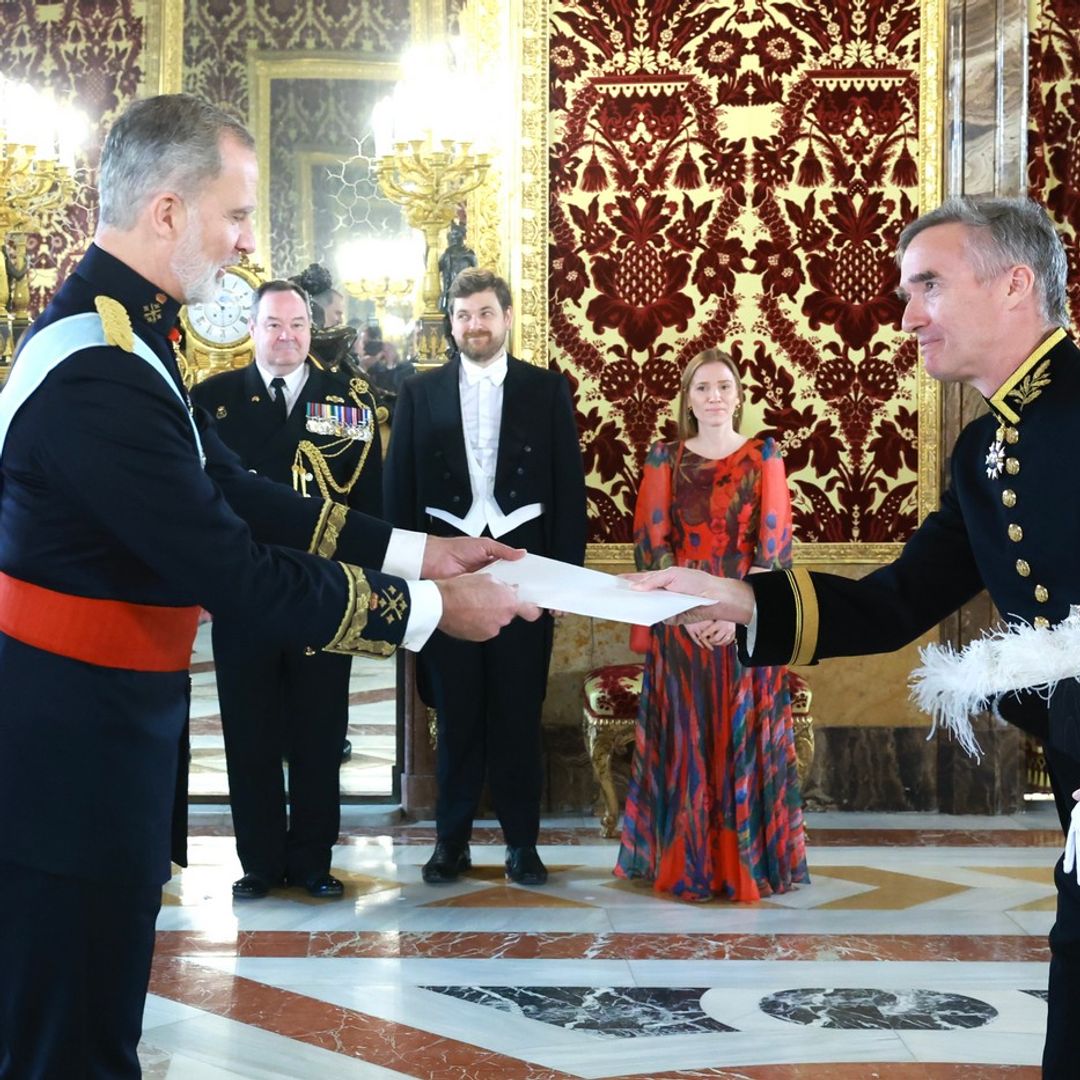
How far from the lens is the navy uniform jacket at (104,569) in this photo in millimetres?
1881

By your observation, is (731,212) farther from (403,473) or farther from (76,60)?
(76,60)

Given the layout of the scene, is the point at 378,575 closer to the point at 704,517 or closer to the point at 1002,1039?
the point at 1002,1039

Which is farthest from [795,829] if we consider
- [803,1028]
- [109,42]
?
[109,42]

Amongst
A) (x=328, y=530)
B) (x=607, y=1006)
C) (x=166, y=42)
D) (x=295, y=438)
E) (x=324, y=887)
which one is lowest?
(x=607, y=1006)

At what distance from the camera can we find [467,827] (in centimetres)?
466

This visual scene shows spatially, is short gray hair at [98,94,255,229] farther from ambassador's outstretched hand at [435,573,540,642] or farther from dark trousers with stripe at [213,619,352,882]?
dark trousers with stripe at [213,619,352,882]

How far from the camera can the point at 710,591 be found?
2.57 meters

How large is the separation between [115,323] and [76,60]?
174 inches

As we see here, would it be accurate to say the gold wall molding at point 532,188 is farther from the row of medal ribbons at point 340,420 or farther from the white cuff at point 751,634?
the white cuff at point 751,634

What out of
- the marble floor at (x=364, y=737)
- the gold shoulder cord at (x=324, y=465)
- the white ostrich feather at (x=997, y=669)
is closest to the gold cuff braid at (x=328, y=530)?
the white ostrich feather at (x=997, y=669)

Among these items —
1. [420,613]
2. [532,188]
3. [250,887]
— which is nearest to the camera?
[420,613]

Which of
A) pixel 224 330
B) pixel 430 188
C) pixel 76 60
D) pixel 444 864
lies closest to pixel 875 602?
pixel 444 864

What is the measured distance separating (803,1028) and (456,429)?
2189mm

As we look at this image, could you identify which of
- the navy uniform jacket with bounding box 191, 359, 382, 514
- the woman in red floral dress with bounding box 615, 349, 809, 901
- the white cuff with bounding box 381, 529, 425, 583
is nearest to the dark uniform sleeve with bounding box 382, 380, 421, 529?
the navy uniform jacket with bounding box 191, 359, 382, 514
